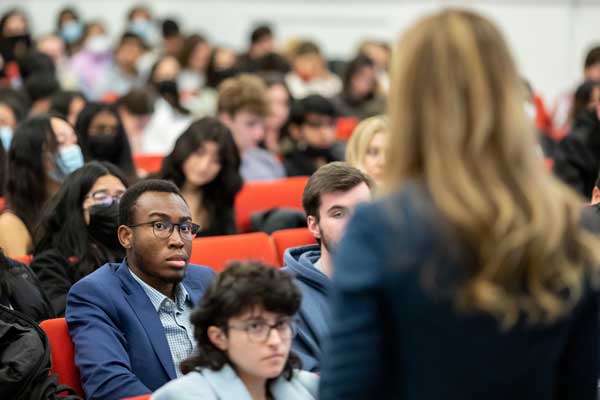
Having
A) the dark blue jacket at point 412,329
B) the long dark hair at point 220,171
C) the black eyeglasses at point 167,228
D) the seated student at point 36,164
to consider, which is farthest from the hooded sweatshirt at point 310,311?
the long dark hair at point 220,171

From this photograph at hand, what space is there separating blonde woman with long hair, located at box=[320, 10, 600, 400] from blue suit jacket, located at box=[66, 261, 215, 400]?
57.0 inches

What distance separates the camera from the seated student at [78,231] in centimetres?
392

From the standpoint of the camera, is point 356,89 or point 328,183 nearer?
point 328,183

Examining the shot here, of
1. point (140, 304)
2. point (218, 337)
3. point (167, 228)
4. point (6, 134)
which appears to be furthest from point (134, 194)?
point (6, 134)

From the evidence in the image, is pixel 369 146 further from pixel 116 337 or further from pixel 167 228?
pixel 116 337

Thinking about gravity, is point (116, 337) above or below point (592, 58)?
below

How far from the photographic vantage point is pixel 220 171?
17.6 ft

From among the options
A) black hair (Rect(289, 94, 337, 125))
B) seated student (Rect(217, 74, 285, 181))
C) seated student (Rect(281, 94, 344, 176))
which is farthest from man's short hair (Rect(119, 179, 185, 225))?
black hair (Rect(289, 94, 337, 125))

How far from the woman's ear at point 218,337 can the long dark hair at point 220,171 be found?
280 cm

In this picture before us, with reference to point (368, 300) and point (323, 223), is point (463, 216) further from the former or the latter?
point (323, 223)

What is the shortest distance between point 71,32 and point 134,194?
9.43 metres

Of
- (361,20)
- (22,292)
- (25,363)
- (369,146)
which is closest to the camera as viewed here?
(25,363)

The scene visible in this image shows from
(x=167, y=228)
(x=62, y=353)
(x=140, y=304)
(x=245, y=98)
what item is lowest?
(x=62, y=353)

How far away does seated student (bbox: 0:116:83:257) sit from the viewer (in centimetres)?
473
